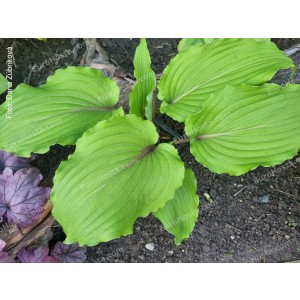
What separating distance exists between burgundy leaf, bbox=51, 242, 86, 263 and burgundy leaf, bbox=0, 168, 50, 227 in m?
0.20

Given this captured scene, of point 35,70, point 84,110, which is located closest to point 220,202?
point 84,110

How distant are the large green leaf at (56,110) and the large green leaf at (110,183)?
0.16 metres

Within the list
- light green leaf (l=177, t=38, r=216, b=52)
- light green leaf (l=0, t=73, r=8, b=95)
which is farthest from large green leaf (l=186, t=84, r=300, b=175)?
light green leaf (l=0, t=73, r=8, b=95)

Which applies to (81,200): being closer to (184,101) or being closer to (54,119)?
(54,119)

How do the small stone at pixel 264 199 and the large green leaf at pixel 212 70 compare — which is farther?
the small stone at pixel 264 199

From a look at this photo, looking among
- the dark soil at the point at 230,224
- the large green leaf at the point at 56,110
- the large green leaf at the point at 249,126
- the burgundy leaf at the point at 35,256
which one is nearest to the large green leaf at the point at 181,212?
the large green leaf at the point at 249,126

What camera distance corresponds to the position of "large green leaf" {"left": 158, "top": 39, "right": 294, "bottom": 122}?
65.0 inches

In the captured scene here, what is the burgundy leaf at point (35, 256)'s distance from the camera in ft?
6.02

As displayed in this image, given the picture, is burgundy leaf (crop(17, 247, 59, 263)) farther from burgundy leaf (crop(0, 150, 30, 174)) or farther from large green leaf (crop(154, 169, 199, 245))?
large green leaf (crop(154, 169, 199, 245))

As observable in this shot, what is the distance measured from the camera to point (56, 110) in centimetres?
167

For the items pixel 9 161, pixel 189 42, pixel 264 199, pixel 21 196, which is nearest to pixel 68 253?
pixel 21 196

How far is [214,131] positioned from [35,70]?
0.99 m

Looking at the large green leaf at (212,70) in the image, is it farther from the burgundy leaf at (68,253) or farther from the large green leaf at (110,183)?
the burgundy leaf at (68,253)

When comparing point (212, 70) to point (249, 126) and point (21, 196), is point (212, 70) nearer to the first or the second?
point (249, 126)
